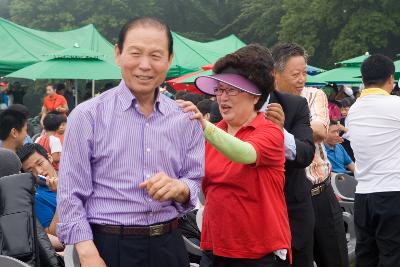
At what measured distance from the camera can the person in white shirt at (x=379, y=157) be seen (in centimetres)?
461

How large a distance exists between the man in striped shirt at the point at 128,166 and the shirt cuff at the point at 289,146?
0.85 meters

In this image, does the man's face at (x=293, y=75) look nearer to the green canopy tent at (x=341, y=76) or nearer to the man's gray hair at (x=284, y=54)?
the man's gray hair at (x=284, y=54)

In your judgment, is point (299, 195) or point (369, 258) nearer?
point (299, 195)

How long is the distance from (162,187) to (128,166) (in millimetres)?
196

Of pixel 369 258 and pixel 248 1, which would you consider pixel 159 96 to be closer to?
pixel 369 258

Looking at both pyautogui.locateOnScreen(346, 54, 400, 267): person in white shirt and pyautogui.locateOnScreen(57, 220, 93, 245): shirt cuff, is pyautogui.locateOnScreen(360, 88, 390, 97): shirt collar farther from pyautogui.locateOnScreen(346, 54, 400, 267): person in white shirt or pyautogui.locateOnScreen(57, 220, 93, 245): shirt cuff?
pyautogui.locateOnScreen(57, 220, 93, 245): shirt cuff

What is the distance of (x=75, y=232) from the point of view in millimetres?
2336

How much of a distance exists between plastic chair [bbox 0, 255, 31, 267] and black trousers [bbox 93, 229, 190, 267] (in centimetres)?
62

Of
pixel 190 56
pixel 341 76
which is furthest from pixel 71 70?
pixel 341 76

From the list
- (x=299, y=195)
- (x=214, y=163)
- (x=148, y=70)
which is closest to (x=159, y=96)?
(x=148, y=70)

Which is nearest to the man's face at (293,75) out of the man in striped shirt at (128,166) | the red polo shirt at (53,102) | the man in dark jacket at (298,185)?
the man in dark jacket at (298,185)

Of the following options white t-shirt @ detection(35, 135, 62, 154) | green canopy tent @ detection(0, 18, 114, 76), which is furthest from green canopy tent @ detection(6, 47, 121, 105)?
white t-shirt @ detection(35, 135, 62, 154)

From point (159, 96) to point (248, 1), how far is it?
3541cm

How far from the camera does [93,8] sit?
129 ft
